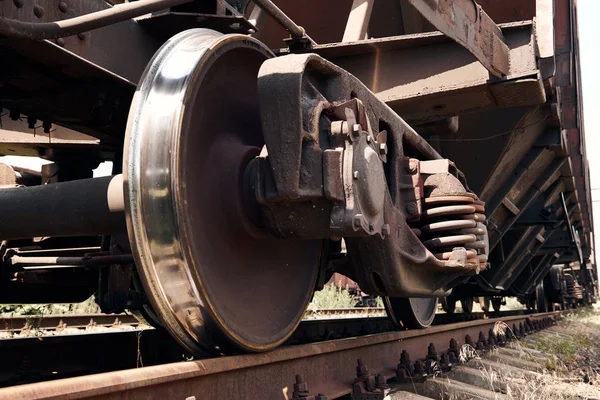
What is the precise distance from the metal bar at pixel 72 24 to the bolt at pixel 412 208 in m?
1.53

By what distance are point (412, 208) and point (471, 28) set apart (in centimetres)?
89

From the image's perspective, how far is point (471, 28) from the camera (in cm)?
298

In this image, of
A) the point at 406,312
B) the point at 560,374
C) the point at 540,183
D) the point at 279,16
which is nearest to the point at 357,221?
the point at 279,16

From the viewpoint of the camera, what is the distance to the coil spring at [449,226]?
3.05 meters

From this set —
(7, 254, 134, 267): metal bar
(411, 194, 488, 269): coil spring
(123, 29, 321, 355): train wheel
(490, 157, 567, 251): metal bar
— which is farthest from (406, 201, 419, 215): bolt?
(490, 157, 567, 251): metal bar

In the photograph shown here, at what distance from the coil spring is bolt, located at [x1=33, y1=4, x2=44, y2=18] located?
1.88 metres

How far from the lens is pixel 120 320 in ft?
22.1

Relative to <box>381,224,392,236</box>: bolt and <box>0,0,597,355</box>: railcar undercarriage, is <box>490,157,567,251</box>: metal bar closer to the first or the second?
<box>0,0,597,355</box>: railcar undercarriage

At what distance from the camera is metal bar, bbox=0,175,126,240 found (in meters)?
2.33

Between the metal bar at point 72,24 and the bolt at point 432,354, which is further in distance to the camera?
the bolt at point 432,354

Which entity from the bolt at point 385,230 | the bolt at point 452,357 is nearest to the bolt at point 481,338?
the bolt at point 452,357

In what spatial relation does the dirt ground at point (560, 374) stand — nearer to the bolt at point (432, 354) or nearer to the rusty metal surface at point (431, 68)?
the bolt at point (432, 354)

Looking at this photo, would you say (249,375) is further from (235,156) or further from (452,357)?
(452,357)

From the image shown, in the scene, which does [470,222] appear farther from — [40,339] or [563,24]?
[563,24]
